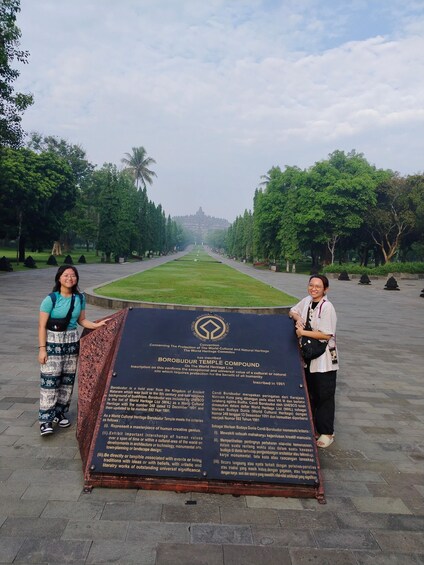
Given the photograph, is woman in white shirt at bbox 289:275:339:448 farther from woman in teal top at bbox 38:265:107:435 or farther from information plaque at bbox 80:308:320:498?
woman in teal top at bbox 38:265:107:435

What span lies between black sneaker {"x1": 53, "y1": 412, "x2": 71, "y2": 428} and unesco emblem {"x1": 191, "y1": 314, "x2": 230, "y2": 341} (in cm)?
197

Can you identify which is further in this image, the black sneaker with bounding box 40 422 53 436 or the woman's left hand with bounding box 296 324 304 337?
the black sneaker with bounding box 40 422 53 436

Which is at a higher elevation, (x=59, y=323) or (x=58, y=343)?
(x=59, y=323)

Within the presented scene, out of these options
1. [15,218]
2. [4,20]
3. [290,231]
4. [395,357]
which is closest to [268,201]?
[290,231]

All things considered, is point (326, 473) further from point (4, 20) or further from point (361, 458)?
point (4, 20)

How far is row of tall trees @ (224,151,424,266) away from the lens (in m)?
40.3

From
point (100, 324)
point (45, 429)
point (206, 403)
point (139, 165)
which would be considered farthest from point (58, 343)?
point (139, 165)

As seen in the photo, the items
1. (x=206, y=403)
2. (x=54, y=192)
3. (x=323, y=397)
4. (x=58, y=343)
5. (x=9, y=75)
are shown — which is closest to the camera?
(x=206, y=403)

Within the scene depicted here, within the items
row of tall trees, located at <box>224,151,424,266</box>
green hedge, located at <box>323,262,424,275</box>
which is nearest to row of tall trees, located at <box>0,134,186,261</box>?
row of tall trees, located at <box>224,151,424,266</box>

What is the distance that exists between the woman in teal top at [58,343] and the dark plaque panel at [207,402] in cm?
67

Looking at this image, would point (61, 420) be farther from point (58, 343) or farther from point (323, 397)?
point (323, 397)

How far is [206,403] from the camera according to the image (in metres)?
3.86

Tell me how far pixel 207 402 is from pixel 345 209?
40698mm

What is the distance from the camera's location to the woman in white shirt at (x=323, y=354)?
4223 millimetres
